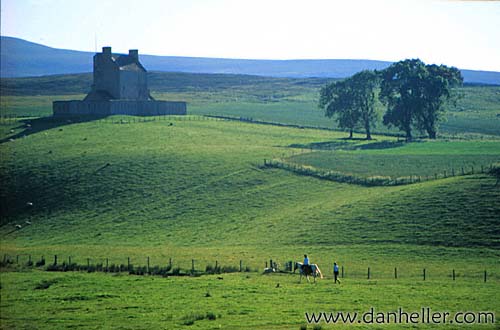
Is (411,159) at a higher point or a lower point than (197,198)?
higher

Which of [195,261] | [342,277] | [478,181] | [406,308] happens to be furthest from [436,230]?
[406,308]

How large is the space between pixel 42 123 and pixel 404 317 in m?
81.1

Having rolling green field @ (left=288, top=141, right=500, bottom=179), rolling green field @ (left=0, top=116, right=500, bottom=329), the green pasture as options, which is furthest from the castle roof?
the green pasture

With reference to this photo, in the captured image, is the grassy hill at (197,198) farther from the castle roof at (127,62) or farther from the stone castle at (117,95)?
the castle roof at (127,62)

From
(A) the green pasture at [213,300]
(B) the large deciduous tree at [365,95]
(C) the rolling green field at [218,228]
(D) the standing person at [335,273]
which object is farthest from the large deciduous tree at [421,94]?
(A) the green pasture at [213,300]

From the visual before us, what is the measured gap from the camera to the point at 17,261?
49000mm

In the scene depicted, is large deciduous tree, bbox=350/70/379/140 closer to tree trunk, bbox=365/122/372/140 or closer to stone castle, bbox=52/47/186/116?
tree trunk, bbox=365/122/372/140

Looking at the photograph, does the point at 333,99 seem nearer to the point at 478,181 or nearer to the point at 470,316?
the point at 478,181

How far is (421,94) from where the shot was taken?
94312mm

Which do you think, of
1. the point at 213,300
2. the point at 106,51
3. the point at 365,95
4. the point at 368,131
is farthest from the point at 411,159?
the point at 106,51

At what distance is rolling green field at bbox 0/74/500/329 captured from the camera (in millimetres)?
33125

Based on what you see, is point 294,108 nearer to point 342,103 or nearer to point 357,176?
point 342,103

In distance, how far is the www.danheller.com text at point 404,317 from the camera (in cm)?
2883

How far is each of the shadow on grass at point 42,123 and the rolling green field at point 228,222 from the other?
0.47 metres
